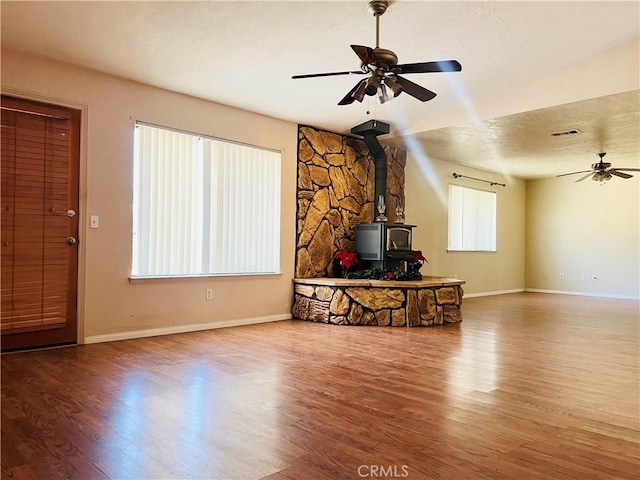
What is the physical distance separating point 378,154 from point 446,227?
253 centimetres

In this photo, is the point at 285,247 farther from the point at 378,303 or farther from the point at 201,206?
the point at 378,303

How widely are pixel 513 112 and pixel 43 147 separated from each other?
4.81m

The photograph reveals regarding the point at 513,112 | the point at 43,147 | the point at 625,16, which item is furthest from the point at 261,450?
the point at 513,112

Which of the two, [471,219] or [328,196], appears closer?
[328,196]

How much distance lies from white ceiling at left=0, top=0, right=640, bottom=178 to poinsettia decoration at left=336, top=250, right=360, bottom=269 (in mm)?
1741

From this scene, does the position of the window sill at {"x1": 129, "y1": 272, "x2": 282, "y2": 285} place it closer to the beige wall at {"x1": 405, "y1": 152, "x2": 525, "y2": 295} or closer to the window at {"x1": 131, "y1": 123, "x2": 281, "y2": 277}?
the window at {"x1": 131, "y1": 123, "x2": 281, "y2": 277}

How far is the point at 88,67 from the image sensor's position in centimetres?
422

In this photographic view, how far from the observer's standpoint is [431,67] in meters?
3.14

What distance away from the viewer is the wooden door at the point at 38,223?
386 centimetres

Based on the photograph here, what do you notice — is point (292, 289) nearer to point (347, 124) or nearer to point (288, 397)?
point (347, 124)

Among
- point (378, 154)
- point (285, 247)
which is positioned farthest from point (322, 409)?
Answer: point (378, 154)

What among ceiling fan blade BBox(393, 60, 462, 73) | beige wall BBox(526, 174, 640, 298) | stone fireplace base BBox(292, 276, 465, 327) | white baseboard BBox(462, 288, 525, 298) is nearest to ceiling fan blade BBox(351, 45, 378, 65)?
ceiling fan blade BBox(393, 60, 462, 73)

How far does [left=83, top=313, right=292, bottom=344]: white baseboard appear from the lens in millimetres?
4346

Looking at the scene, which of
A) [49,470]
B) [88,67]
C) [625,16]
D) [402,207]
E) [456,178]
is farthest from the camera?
[456,178]
